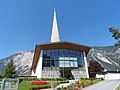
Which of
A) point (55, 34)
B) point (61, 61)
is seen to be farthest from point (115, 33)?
point (55, 34)

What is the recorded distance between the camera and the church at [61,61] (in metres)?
31.9

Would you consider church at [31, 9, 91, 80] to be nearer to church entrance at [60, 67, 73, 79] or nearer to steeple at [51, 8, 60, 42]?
church entrance at [60, 67, 73, 79]

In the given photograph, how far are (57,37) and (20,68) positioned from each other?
6431 centimetres

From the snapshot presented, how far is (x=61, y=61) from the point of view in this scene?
32938 millimetres

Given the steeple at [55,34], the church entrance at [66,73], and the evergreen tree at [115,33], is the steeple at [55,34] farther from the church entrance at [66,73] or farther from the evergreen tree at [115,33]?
the evergreen tree at [115,33]

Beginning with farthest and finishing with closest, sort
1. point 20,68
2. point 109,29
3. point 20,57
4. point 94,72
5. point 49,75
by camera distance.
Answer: point 20,57
point 20,68
point 94,72
point 49,75
point 109,29

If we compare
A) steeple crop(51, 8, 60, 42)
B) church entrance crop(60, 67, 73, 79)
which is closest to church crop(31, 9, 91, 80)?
church entrance crop(60, 67, 73, 79)

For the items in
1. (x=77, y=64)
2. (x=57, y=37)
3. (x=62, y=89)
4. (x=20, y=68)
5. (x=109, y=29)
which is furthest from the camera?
(x=20, y=68)

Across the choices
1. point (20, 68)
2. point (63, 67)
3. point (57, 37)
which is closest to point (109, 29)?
point (63, 67)

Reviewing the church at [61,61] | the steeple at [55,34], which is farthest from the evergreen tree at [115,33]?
the steeple at [55,34]

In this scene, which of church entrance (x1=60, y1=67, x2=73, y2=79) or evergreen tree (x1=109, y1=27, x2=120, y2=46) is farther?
church entrance (x1=60, y1=67, x2=73, y2=79)

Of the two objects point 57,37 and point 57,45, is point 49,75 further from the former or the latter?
point 57,37

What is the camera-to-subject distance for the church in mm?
31853

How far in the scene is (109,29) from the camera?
Result: 54.9ft
